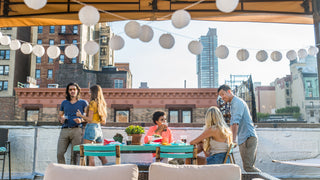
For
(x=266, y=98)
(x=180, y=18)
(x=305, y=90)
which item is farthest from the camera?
(x=266, y=98)

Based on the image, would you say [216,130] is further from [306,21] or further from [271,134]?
[306,21]

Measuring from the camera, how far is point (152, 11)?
18.4 feet

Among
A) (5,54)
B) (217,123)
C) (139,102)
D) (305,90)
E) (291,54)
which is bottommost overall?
(217,123)

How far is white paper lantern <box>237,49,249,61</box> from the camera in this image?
21.8 ft

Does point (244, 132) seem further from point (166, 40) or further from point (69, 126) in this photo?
point (69, 126)

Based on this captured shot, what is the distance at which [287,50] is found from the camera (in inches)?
270

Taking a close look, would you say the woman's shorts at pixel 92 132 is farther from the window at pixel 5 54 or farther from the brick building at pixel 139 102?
the window at pixel 5 54

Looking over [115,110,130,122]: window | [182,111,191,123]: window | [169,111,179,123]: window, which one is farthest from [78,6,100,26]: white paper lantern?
[115,110,130,122]: window

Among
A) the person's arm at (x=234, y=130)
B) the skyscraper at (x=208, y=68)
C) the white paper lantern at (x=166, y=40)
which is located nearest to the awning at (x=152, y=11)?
the white paper lantern at (x=166, y=40)

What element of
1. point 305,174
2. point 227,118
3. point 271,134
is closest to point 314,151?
point 305,174

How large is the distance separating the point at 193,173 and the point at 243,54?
5167 millimetres

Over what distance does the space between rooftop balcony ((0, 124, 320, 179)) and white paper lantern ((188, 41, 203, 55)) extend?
1.64 metres

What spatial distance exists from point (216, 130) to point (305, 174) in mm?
3386

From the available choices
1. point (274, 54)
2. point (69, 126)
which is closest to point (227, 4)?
point (69, 126)
